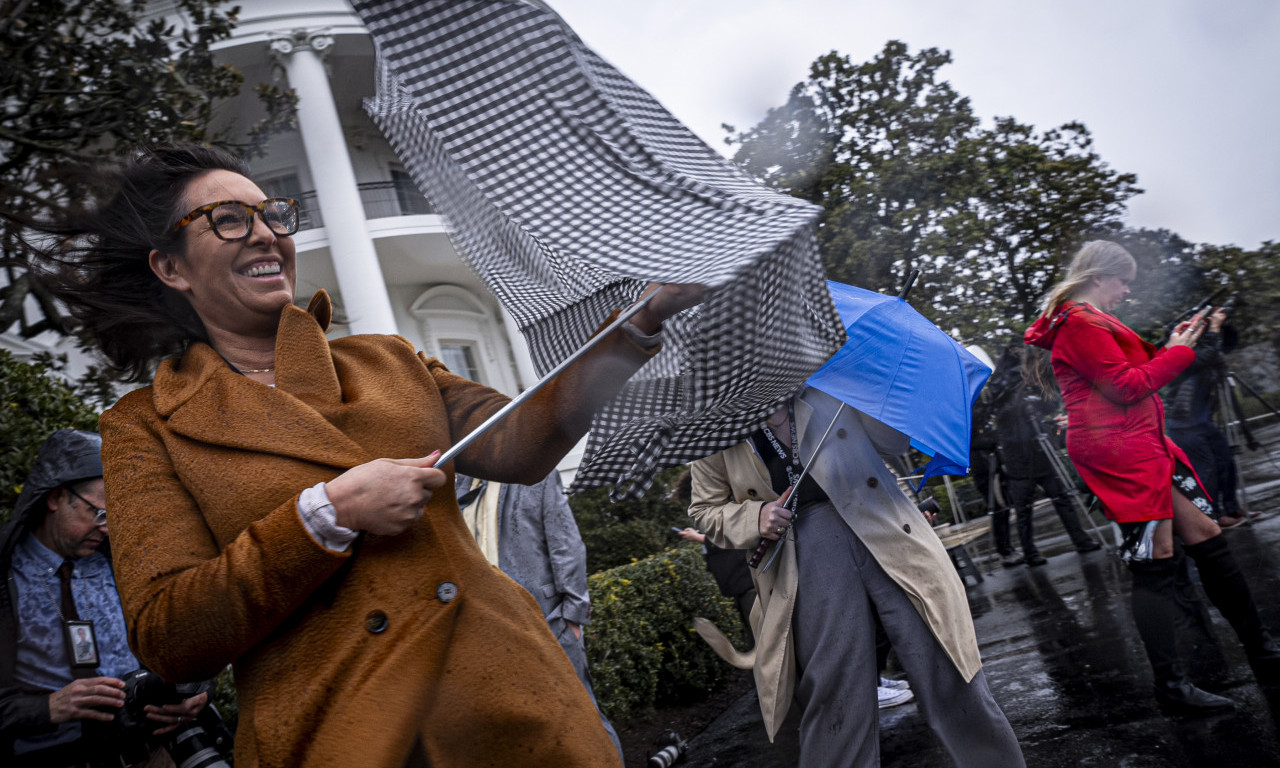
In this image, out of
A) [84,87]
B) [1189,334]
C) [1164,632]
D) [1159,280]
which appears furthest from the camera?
[1159,280]

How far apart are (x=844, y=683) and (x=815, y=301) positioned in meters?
1.65

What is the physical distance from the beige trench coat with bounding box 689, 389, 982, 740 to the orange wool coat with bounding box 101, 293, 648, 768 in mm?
1573

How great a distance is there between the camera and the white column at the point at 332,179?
54.4 ft

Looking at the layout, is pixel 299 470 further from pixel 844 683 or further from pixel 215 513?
pixel 844 683

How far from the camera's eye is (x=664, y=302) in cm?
172

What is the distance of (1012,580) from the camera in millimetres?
8742

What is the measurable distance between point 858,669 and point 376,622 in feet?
6.39

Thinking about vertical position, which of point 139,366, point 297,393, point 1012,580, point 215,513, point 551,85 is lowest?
point 1012,580

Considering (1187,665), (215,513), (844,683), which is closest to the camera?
(215,513)

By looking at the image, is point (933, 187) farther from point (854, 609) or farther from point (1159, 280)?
point (854, 609)

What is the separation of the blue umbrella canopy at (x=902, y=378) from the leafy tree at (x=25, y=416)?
3584 mm

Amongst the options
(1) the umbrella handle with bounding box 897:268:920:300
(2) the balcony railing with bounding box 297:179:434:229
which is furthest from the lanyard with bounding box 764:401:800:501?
(2) the balcony railing with bounding box 297:179:434:229

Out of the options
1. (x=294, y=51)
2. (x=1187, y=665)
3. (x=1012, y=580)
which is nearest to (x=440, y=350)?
(x=294, y=51)

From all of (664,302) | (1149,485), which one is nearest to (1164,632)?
(1149,485)
